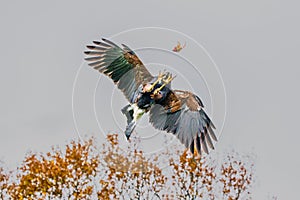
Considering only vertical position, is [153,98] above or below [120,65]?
below

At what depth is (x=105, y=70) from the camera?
57.6 ft

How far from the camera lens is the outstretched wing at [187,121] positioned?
17.0 meters

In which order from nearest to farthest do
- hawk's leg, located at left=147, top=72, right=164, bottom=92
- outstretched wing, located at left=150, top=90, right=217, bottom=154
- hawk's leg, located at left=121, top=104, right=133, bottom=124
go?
hawk's leg, located at left=121, top=104, right=133, bottom=124 < hawk's leg, located at left=147, top=72, right=164, bottom=92 < outstretched wing, located at left=150, top=90, right=217, bottom=154

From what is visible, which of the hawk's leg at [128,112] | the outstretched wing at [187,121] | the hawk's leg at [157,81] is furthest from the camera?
the outstretched wing at [187,121]

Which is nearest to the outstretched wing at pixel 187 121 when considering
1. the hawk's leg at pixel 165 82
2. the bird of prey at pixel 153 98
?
the bird of prey at pixel 153 98

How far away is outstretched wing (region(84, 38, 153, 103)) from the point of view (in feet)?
53.0

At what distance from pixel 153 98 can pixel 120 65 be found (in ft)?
7.21

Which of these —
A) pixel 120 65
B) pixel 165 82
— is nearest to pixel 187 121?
pixel 120 65

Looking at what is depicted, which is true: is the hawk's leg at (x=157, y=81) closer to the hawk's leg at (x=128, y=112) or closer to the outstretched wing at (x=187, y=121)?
the hawk's leg at (x=128, y=112)

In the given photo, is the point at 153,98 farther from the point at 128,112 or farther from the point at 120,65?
the point at 120,65

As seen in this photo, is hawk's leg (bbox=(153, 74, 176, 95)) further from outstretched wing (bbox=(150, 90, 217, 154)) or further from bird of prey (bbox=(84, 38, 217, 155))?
outstretched wing (bbox=(150, 90, 217, 154))

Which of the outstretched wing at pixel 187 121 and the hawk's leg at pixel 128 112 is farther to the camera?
the outstretched wing at pixel 187 121

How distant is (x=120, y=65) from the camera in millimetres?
17406

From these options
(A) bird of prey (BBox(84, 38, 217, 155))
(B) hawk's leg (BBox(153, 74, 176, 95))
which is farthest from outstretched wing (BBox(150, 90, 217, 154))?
(B) hawk's leg (BBox(153, 74, 176, 95))
